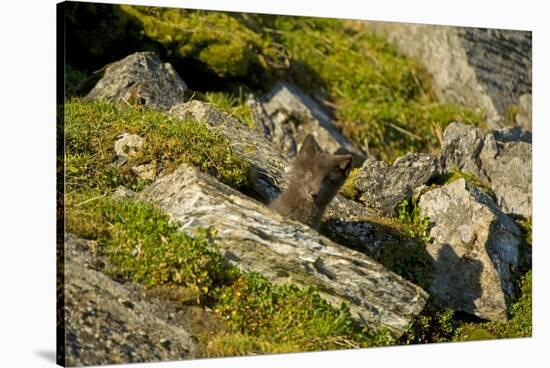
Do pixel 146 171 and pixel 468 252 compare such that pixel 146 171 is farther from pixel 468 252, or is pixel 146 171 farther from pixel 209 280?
pixel 468 252

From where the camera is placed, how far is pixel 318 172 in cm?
993

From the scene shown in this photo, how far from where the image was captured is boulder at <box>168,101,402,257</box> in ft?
35.7

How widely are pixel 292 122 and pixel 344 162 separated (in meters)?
4.49

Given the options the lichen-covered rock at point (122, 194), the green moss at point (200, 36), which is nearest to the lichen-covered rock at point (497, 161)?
the green moss at point (200, 36)

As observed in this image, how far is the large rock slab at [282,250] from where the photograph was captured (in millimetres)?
9430

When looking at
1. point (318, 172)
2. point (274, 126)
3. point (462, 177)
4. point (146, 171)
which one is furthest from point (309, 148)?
point (274, 126)

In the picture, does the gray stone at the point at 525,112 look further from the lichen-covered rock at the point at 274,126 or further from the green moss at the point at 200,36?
the green moss at the point at 200,36

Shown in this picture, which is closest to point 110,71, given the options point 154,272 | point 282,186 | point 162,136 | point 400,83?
point 162,136

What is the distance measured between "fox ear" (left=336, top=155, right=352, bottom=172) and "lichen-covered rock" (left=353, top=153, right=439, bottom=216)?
2.08 m

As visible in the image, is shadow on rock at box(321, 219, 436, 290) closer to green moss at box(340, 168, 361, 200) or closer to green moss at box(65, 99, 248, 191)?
green moss at box(340, 168, 361, 200)

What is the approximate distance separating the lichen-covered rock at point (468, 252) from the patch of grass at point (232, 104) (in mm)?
2864

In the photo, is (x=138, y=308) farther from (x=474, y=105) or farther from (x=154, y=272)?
(x=474, y=105)

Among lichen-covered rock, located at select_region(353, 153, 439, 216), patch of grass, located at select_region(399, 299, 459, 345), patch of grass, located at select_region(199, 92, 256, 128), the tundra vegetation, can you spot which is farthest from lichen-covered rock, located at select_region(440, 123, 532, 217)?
patch of grass, located at select_region(199, 92, 256, 128)

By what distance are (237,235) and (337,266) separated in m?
1.19
